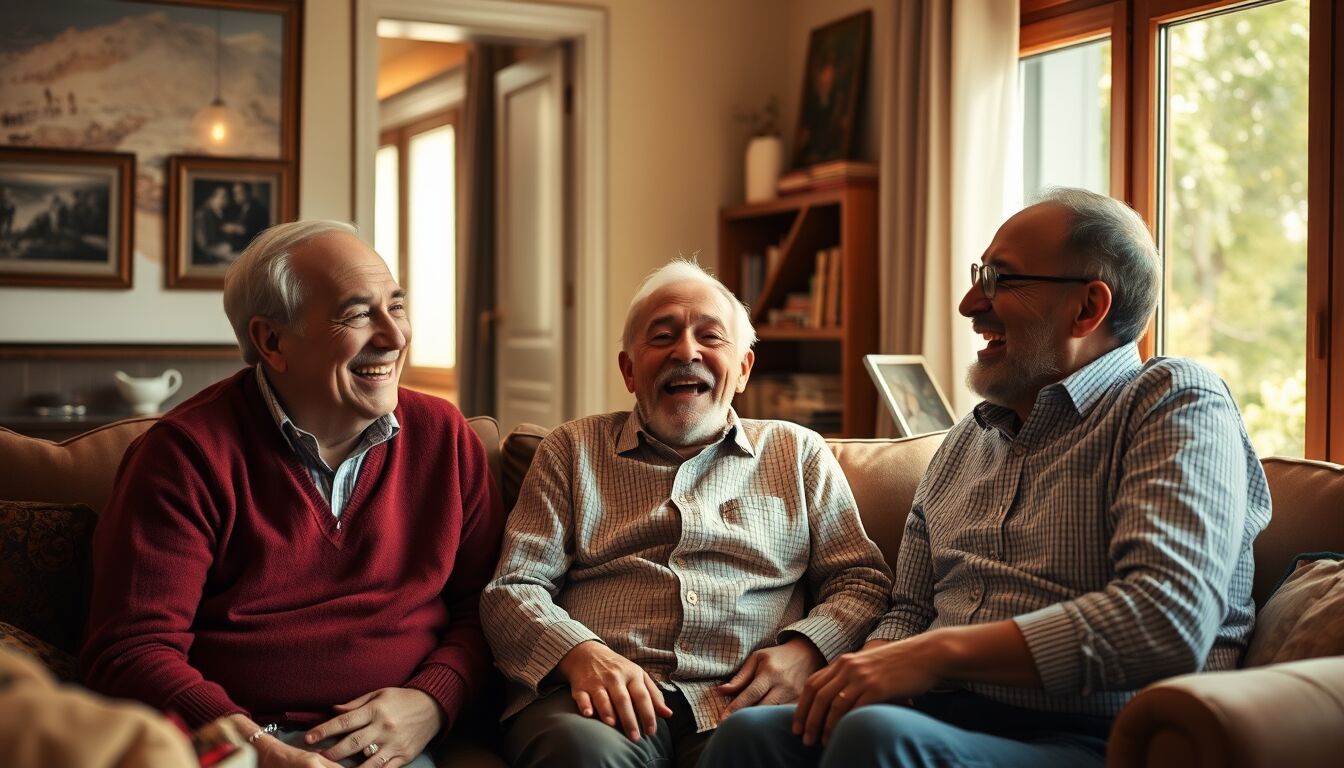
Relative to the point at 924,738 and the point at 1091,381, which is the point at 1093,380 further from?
the point at 924,738

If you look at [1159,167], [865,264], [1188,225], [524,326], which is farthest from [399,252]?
[1159,167]

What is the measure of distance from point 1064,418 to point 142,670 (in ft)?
4.34

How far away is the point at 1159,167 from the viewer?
3.65 m

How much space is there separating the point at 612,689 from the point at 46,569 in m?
0.89

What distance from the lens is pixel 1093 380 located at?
1.80 m

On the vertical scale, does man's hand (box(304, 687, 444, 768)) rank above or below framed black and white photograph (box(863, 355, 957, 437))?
below

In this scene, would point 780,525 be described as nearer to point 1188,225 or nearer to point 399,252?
point 1188,225

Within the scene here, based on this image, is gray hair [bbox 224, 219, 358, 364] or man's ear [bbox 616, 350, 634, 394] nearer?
gray hair [bbox 224, 219, 358, 364]

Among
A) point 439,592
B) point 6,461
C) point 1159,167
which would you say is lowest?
point 439,592

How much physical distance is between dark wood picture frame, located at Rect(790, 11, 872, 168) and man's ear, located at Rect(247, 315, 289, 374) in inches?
120

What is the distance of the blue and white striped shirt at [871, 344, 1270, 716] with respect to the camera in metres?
1.53

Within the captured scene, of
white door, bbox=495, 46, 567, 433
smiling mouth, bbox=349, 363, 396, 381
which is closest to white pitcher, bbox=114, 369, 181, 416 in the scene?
white door, bbox=495, 46, 567, 433

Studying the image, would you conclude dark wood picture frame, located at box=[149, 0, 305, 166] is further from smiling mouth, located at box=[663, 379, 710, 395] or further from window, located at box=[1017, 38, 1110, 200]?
smiling mouth, located at box=[663, 379, 710, 395]

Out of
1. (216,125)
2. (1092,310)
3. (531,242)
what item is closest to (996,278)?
(1092,310)
